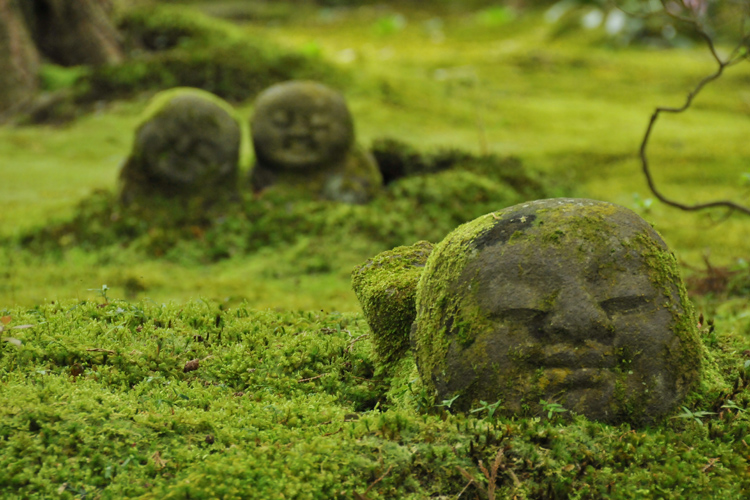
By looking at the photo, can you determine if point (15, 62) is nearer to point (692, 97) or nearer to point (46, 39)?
point (46, 39)

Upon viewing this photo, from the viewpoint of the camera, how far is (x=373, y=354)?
13.3 ft

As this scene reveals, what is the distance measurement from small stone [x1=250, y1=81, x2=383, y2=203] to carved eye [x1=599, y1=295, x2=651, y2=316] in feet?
20.4

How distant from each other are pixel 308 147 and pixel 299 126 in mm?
303

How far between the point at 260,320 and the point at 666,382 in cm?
255

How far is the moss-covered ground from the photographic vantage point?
293cm

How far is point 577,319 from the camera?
3.09 metres

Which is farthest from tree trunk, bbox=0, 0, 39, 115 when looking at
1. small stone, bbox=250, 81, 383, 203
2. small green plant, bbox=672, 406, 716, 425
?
small green plant, bbox=672, 406, 716, 425

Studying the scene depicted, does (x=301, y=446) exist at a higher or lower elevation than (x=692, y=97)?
lower

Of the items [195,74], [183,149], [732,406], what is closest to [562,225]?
[732,406]

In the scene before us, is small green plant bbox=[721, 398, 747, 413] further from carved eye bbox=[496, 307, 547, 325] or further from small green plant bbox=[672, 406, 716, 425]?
carved eye bbox=[496, 307, 547, 325]

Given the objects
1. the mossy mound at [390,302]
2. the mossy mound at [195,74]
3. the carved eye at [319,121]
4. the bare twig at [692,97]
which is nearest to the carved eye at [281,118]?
the carved eye at [319,121]

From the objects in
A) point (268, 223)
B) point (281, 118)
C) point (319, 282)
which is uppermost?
point (281, 118)

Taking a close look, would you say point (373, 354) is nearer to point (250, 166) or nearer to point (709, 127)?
point (250, 166)

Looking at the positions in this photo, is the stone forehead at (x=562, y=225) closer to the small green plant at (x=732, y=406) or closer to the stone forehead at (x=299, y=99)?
the small green plant at (x=732, y=406)
